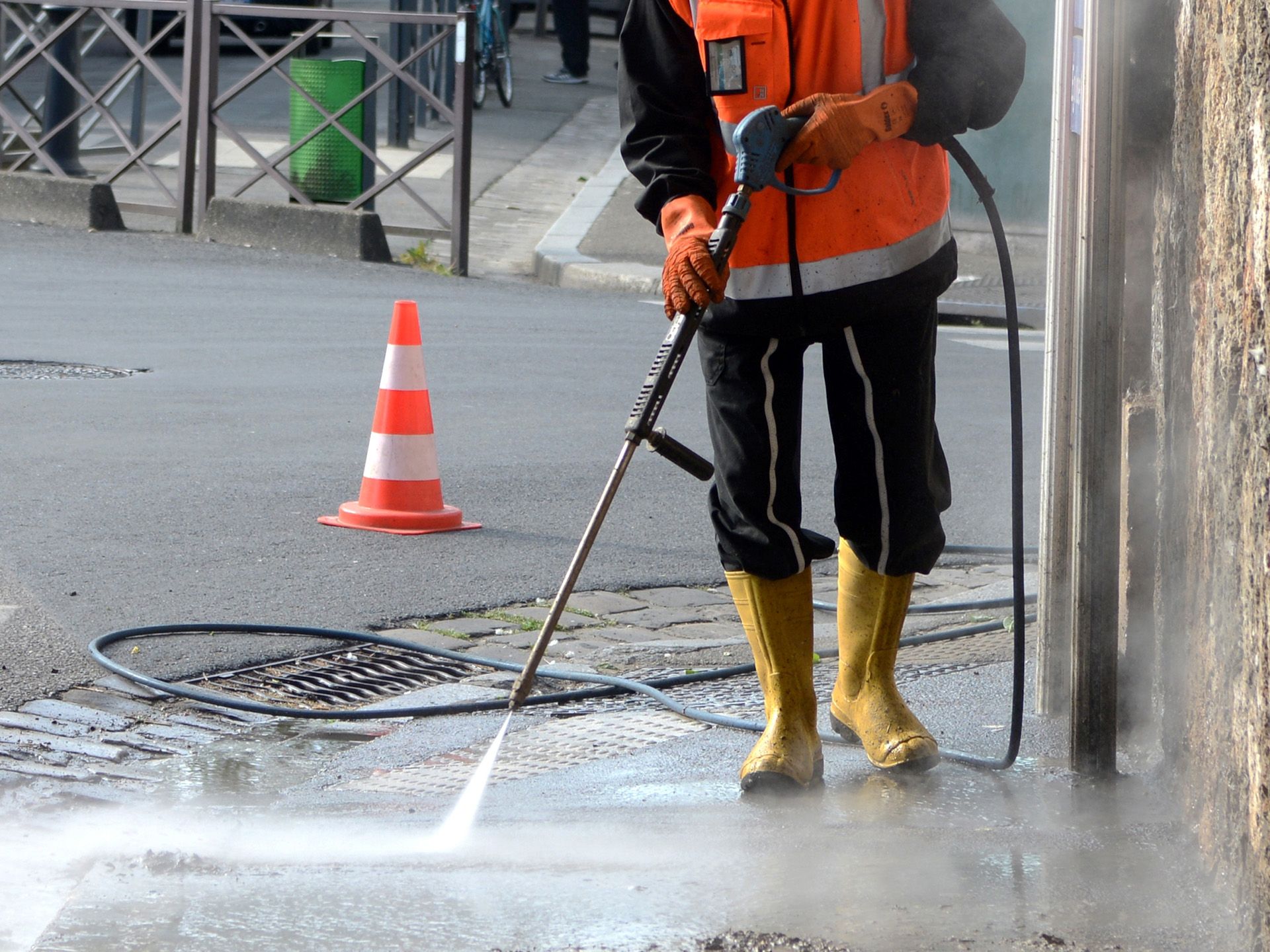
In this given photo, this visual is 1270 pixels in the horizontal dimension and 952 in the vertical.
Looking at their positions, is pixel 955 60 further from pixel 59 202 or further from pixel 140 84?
pixel 140 84

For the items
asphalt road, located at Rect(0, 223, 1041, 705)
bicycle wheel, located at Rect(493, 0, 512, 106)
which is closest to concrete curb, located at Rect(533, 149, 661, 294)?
asphalt road, located at Rect(0, 223, 1041, 705)

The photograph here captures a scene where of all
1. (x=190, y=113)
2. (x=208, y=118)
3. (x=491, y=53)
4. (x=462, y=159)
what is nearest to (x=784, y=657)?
(x=462, y=159)

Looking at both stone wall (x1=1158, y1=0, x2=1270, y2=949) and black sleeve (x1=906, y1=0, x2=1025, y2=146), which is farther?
black sleeve (x1=906, y1=0, x2=1025, y2=146)

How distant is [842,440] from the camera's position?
329cm

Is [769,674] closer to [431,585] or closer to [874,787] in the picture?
[874,787]

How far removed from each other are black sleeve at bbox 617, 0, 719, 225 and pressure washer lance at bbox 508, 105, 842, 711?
143 millimetres

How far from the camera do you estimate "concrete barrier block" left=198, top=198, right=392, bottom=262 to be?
11.5 meters

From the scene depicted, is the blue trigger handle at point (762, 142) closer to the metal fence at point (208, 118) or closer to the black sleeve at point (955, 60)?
the black sleeve at point (955, 60)

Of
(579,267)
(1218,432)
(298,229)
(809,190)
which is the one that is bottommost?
(579,267)

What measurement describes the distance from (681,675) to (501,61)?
16.2 m

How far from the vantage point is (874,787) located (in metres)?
3.24

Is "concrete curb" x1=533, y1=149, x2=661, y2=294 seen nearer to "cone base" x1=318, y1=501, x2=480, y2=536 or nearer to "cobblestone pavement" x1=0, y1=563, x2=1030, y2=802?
"cone base" x1=318, y1=501, x2=480, y2=536

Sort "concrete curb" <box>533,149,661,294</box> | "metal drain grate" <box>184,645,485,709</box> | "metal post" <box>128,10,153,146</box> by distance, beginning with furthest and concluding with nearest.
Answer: "metal post" <box>128,10,153,146</box> → "concrete curb" <box>533,149,661,294</box> → "metal drain grate" <box>184,645,485,709</box>

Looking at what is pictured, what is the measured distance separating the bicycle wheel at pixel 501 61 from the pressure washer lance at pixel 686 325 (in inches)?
658
